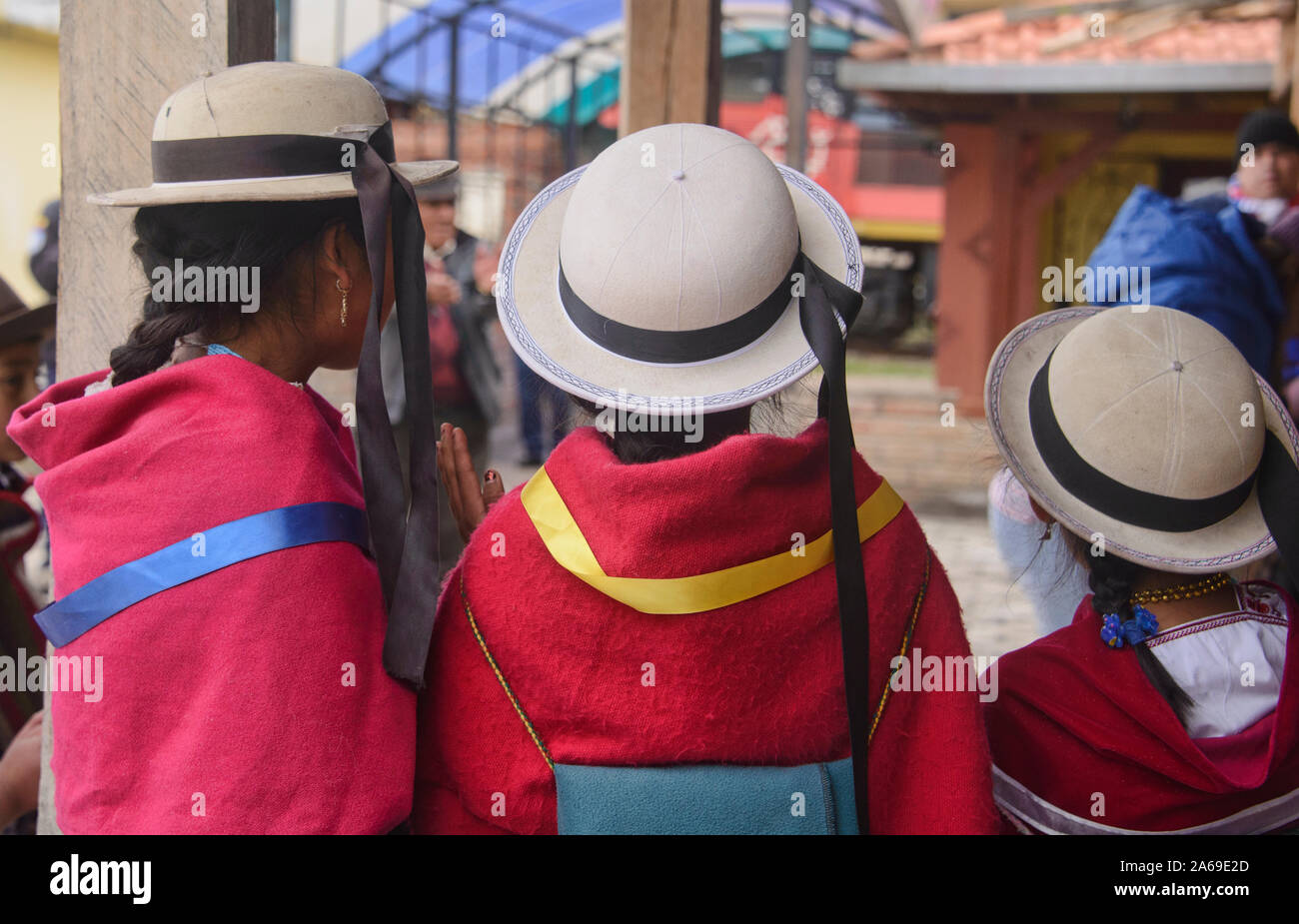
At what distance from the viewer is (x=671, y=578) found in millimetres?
1368

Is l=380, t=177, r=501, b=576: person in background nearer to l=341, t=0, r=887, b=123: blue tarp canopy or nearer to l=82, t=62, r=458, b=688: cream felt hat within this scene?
l=341, t=0, r=887, b=123: blue tarp canopy

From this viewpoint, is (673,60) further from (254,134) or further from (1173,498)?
(1173,498)

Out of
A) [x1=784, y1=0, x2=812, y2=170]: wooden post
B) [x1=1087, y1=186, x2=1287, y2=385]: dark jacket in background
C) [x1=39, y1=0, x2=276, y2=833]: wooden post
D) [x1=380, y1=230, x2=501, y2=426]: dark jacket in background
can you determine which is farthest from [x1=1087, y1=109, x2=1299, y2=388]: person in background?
[x1=380, y1=230, x2=501, y2=426]: dark jacket in background

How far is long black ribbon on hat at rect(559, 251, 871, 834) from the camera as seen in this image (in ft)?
4.50

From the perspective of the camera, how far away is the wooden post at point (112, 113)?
189 centimetres

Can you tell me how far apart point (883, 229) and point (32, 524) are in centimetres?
1587

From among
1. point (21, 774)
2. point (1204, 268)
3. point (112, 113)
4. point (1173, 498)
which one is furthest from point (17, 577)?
point (1204, 268)

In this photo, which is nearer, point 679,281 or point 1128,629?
point 679,281

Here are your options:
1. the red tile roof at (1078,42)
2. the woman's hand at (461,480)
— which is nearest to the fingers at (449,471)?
the woman's hand at (461,480)

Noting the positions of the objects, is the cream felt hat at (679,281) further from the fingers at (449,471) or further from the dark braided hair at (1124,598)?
the dark braided hair at (1124,598)

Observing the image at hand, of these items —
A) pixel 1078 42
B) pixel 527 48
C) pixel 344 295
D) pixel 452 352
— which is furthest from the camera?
pixel 527 48

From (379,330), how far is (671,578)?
19.7 inches

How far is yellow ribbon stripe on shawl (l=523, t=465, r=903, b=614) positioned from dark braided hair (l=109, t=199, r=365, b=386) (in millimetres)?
457
